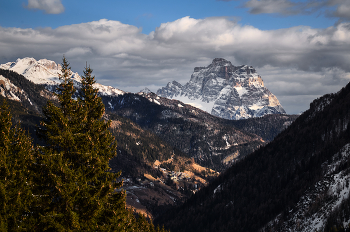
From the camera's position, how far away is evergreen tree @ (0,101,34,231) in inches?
1353

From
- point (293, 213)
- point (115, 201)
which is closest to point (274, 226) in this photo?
point (293, 213)

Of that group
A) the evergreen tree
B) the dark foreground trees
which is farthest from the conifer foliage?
the evergreen tree

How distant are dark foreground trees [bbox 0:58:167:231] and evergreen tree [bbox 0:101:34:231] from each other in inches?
7.5

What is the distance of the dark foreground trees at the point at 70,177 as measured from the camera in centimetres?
3092

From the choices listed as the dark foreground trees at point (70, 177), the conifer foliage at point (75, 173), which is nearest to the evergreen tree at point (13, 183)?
the dark foreground trees at point (70, 177)

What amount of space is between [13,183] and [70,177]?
10.7 m

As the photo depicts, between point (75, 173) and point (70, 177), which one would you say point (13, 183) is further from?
point (70, 177)

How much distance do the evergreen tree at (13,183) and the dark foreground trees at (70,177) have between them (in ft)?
0.62

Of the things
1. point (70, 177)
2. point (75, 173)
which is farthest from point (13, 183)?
point (70, 177)

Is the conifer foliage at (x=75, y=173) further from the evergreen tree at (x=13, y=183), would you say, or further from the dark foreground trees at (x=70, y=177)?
the evergreen tree at (x=13, y=183)

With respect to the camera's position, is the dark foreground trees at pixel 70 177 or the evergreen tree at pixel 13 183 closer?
the dark foreground trees at pixel 70 177

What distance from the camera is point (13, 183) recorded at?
3775 cm

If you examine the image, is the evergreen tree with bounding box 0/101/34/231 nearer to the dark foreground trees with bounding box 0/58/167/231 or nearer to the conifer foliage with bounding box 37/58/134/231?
the dark foreground trees with bounding box 0/58/167/231

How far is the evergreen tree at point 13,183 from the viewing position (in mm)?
34375
